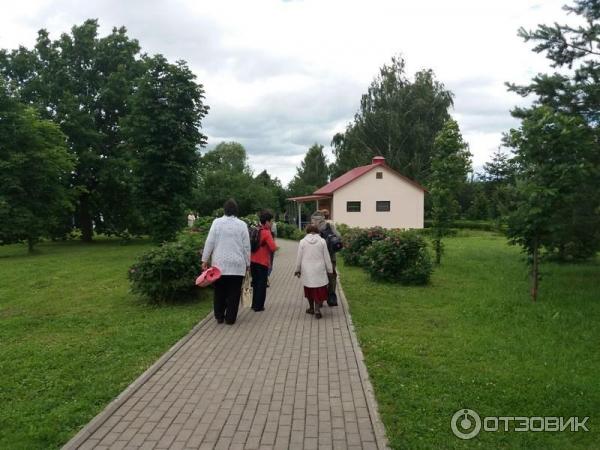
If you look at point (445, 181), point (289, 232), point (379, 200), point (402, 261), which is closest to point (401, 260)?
point (402, 261)

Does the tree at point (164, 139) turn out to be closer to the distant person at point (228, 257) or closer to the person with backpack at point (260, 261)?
the person with backpack at point (260, 261)

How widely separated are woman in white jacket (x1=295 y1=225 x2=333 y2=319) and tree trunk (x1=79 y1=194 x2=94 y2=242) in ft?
92.7

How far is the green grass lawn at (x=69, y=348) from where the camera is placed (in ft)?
15.2

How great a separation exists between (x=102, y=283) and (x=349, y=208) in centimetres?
2942

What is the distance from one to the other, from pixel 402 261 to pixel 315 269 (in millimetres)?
4664

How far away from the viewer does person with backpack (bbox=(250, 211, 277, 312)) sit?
9227 millimetres

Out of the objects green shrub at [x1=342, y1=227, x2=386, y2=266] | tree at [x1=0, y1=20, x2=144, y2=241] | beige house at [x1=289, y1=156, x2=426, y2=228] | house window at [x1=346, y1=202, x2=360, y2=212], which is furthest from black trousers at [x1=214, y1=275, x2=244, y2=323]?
house window at [x1=346, y1=202, x2=360, y2=212]

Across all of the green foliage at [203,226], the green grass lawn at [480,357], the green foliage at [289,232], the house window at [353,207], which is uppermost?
the house window at [353,207]

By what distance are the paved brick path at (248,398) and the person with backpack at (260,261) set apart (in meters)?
1.68

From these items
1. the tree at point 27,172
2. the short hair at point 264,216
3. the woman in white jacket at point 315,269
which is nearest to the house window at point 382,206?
the tree at point 27,172

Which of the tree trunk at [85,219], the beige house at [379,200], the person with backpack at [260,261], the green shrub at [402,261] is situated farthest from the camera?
the beige house at [379,200]

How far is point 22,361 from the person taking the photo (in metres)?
6.50

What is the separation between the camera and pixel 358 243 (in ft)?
58.1

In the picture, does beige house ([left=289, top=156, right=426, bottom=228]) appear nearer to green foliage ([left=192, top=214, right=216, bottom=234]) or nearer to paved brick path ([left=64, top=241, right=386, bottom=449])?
green foliage ([left=192, top=214, right=216, bottom=234])
